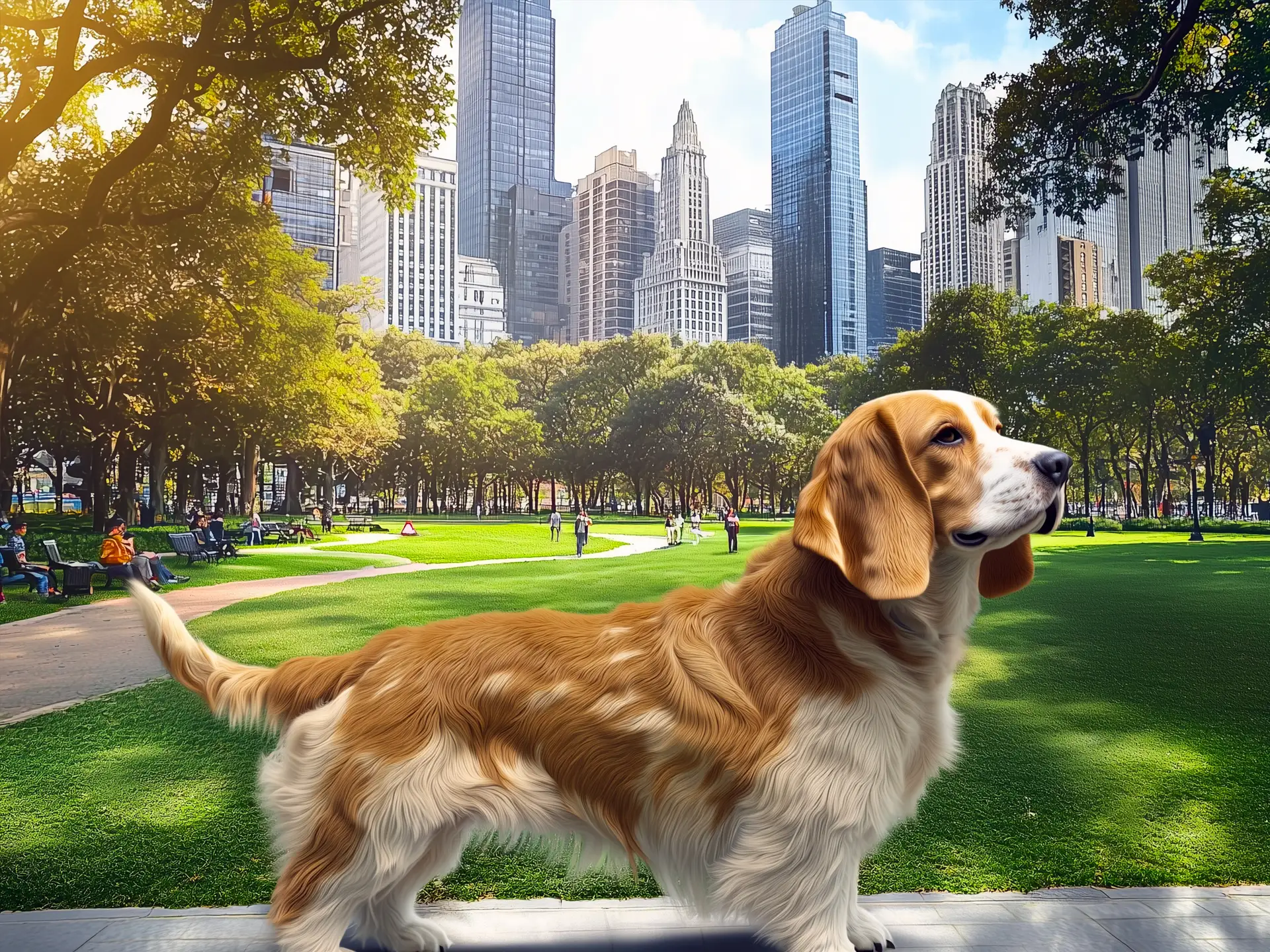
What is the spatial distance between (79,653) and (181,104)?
3266 millimetres

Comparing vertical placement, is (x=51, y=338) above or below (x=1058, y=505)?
above

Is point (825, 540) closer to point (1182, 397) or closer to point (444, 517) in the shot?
point (1182, 397)

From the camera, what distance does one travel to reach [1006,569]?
1.65 metres

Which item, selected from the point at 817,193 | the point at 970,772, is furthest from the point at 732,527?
the point at 970,772

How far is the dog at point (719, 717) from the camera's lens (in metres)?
1.37

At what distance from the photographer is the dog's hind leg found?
62.9 inches

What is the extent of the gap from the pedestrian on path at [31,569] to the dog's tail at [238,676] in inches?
172

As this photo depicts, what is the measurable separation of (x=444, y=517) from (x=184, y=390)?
368cm

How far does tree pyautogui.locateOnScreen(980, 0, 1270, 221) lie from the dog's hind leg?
5750 mm

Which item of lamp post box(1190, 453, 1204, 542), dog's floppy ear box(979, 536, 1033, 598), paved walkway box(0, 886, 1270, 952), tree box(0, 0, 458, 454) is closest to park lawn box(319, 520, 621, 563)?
tree box(0, 0, 458, 454)

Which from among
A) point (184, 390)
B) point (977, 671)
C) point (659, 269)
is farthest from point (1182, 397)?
point (184, 390)

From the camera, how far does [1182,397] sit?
260 inches

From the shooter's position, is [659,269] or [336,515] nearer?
[659,269]

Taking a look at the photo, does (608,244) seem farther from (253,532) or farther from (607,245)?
(253,532)
